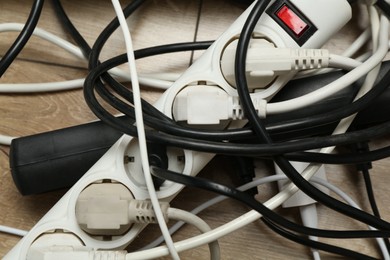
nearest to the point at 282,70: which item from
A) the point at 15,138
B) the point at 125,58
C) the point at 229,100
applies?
the point at 229,100

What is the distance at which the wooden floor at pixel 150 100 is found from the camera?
0.57m

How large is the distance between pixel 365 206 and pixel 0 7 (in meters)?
0.53

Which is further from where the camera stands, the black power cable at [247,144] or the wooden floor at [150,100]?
the wooden floor at [150,100]

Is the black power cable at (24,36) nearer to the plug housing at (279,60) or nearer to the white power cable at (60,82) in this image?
the white power cable at (60,82)

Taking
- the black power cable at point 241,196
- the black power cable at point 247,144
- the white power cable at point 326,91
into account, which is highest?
the white power cable at point 326,91

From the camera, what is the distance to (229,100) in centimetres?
45

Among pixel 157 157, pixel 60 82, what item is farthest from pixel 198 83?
pixel 60 82

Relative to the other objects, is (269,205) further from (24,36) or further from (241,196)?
(24,36)

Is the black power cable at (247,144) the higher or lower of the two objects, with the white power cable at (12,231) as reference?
lower

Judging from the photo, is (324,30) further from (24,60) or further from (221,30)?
(24,60)

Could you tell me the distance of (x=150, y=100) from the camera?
0.60 meters

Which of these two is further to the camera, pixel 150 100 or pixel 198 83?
pixel 150 100

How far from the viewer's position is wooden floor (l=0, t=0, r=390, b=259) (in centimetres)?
57

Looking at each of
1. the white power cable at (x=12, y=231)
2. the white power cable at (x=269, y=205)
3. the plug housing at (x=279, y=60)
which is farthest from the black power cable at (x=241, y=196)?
the white power cable at (x=12, y=231)
